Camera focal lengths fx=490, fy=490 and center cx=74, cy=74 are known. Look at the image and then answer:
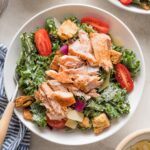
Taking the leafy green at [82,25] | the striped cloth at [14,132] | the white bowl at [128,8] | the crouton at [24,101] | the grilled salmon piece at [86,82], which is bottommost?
the striped cloth at [14,132]

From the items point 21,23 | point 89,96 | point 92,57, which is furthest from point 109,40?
point 21,23

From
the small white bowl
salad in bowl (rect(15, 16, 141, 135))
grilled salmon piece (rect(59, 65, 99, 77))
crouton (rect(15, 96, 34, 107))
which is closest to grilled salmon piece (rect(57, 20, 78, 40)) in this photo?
salad in bowl (rect(15, 16, 141, 135))

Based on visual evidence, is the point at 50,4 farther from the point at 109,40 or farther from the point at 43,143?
the point at 43,143

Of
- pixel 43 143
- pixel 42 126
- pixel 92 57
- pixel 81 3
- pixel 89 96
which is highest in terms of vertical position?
pixel 81 3

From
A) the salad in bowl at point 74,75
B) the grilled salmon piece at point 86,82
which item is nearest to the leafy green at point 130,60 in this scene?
the salad in bowl at point 74,75

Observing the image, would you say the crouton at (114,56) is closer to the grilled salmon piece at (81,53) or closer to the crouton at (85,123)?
the grilled salmon piece at (81,53)

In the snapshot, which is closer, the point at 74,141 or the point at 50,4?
the point at 74,141

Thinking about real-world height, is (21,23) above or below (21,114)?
above

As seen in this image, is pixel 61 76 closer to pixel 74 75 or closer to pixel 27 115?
pixel 74 75
